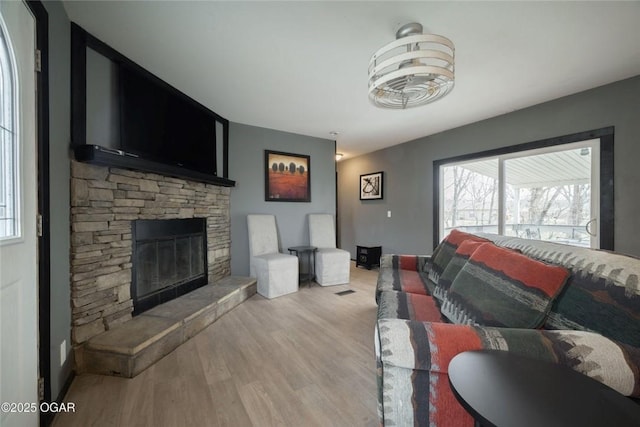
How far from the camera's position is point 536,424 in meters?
0.61

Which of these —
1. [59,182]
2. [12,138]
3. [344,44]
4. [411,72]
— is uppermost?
[344,44]

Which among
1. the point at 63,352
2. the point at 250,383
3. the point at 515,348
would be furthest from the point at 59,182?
the point at 515,348

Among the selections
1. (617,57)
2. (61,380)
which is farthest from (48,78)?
(617,57)

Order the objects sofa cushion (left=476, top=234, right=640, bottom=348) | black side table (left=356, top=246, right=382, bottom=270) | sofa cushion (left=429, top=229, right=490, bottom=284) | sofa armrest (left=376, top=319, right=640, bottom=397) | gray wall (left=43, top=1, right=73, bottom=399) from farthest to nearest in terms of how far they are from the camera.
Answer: black side table (left=356, top=246, right=382, bottom=270), sofa cushion (left=429, top=229, right=490, bottom=284), gray wall (left=43, top=1, right=73, bottom=399), sofa cushion (left=476, top=234, right=640, bottom=348), sofa armrest (left=376, top=319, right=640, bottom=397)

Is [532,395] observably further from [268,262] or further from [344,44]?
[268,262]

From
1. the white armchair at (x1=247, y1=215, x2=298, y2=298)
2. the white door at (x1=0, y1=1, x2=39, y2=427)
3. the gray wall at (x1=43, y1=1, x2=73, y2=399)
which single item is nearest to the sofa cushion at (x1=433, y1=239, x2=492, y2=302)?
the white armchair at (x1=247, y1=215, x2=298, y2=298)

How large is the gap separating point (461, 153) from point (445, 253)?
7.00ft

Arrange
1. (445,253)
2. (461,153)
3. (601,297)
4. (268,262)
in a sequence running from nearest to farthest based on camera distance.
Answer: (601,297) < (445,253) < (268,262) < (461,153)

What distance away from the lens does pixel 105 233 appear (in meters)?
1.90

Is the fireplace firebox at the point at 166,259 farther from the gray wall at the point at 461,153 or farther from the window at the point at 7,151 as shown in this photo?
the gray wall at the point at 461,153

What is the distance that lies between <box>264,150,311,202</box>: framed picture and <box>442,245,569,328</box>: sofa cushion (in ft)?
9.64

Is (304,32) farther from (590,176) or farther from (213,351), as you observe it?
(590,176)

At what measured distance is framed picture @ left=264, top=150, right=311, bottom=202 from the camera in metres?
3.89

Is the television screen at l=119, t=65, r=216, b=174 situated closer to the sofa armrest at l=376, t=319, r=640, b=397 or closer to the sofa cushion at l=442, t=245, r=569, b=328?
the sofa armrest at l=376, t=319, r=640, b=397
